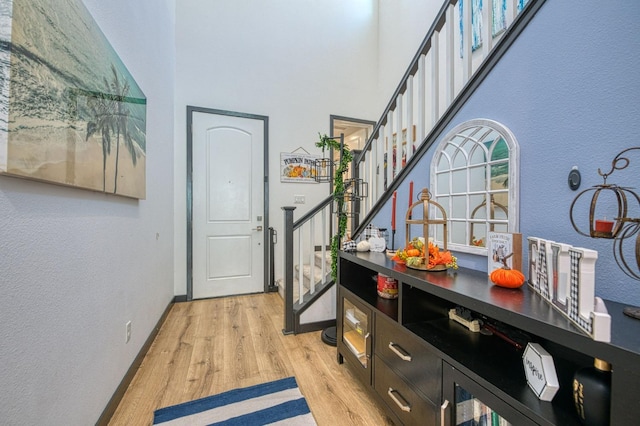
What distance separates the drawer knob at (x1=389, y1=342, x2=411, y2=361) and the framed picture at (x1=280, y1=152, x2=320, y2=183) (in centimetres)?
271

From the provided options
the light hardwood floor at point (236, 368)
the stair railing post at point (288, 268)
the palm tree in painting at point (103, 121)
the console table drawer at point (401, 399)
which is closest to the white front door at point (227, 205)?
the light hardwood floor at point (236, 368)

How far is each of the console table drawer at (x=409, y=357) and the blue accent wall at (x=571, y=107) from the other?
24.3 inches

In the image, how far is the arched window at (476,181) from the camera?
1.22 metres

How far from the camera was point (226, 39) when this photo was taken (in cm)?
346

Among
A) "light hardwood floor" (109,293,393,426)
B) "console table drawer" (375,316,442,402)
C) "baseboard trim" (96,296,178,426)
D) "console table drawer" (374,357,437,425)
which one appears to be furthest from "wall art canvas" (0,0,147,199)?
"console table drawer" (374,357,437,425)

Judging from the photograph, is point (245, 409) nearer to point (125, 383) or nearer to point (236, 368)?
point (236, 368)

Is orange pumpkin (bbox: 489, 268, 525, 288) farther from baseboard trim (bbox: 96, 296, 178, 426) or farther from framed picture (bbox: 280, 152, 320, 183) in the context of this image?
framed picture (bbox: 280, 152, 320, 183)

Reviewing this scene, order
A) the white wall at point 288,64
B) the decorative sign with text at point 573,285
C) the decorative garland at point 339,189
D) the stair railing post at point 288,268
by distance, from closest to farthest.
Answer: the decorative sign with text at point 573,285, the decorative garland at point 339,189, the stair railing post at point 288,268, the white wall at point 288,64

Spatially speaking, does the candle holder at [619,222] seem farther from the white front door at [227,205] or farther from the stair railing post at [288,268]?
the white front door at [227,205]

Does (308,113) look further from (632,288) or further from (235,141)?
(632,288)

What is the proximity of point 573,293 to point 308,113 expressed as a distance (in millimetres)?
3633

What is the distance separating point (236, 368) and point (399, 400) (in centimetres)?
120

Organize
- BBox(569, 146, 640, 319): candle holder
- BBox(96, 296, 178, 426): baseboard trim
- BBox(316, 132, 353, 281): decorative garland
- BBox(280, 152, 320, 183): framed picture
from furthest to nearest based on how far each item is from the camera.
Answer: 1. BBox(280, 152, 320, 183): framed picture
2. BBox(316, 132, 353, 281): decorative garland
3. BBox(96, 296, 178, 426): baseboard trim
4. BBox(569, 146, 640, 319): candle holder

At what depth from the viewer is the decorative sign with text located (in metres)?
0.61
